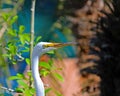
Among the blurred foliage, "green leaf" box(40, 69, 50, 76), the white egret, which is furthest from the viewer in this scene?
"green leaf" box(40, 69, 50, 76)

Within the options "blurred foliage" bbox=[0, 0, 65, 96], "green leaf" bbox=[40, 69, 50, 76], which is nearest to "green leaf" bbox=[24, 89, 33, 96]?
"blurred foliage" bbox=[0, 0, 65, 96]

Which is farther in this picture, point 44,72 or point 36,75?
point 44,72

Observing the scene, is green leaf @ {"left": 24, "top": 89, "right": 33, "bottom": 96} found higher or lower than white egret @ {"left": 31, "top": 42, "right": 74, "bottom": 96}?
lower

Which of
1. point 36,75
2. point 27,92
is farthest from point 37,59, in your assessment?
point 27,92

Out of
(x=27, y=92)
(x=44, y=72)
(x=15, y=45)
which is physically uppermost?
(x=15, y=45)

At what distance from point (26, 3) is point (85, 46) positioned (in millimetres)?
2761

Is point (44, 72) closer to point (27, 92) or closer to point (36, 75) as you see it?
point (27, 92)

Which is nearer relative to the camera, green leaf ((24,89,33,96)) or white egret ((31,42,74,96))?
white egret ((31,42,74,96))

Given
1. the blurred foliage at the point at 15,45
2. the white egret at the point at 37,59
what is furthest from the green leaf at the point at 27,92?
the white egret at the point at 37,59

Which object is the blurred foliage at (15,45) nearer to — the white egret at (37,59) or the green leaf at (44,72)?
the green leaf at (44,72)

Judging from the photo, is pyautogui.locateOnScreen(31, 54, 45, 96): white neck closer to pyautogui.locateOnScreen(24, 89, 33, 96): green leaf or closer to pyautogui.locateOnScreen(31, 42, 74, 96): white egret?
pyautogui.locateOnScreen(31, 42, 74, 96): white egret

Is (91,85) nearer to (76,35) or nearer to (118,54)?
(118,54)

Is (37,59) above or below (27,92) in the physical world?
above

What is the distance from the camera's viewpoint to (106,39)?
219 inches
